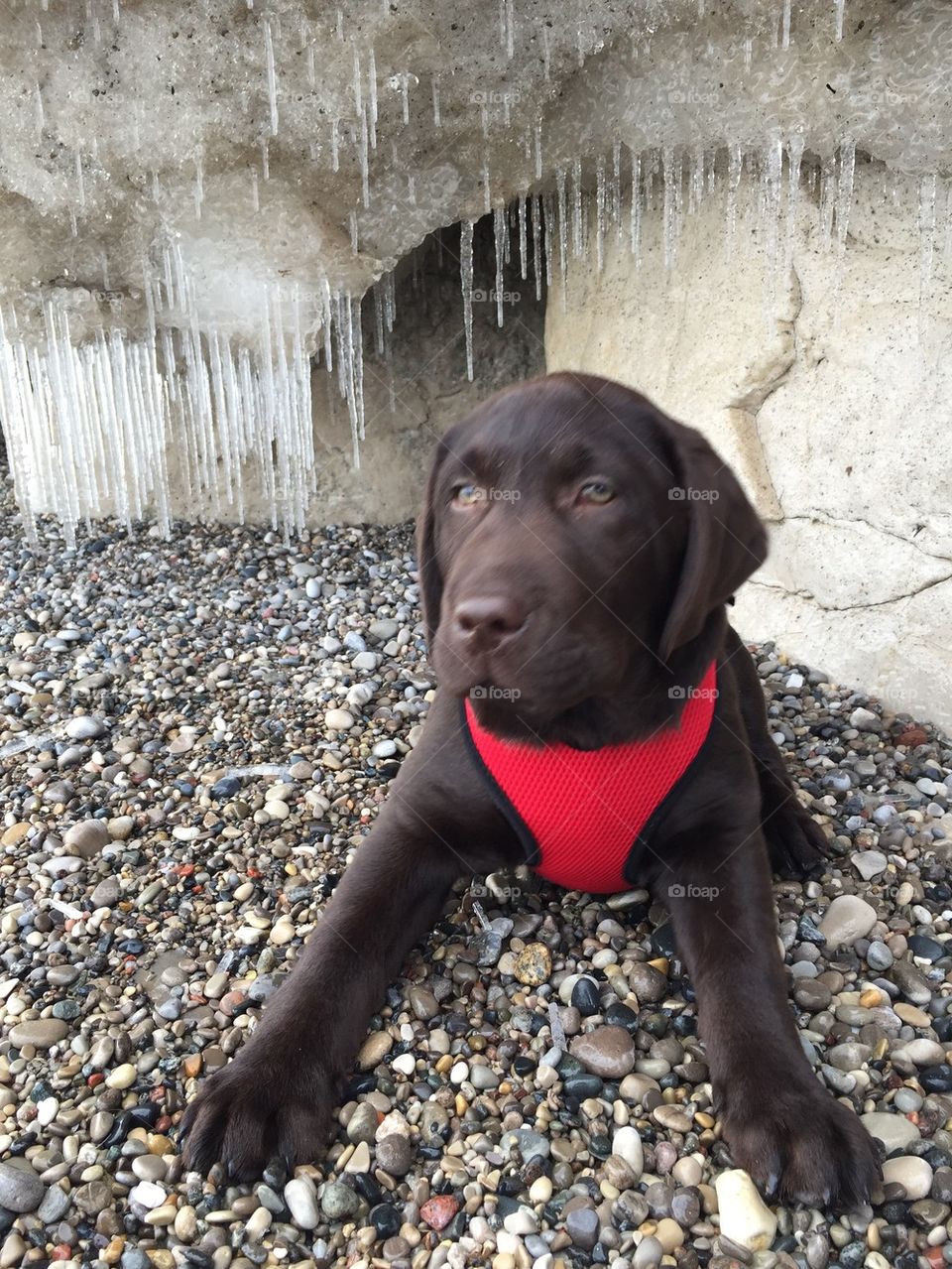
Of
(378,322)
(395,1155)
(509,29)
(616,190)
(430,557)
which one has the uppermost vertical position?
(509,29)

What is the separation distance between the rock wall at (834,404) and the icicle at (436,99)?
3.04 feet

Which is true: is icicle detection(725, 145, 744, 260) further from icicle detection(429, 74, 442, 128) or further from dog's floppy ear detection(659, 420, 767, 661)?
dog's floppy ear detection(659, 420, 767, 661)

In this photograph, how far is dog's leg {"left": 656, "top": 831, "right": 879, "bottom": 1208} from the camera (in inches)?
70.9

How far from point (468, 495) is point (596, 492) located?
307mm

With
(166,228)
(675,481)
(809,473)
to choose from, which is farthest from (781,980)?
(166,228)

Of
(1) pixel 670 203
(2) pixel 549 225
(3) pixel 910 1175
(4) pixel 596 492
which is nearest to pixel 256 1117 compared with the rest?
(3) pixel 910 1175

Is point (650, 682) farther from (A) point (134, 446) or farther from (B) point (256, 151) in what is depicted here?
(A) point (134, 446)

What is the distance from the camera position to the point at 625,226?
4.36 m

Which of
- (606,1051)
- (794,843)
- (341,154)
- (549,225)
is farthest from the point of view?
(549,225)

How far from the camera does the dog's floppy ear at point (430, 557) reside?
235 centimetres

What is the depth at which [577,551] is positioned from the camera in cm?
194

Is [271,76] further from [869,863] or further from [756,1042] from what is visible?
[756,1042]

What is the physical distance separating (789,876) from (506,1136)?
111cm

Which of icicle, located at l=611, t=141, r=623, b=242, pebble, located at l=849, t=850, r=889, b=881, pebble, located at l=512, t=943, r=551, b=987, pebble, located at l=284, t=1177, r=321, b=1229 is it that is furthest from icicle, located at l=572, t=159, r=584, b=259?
pebble, located at l=284, t=1177, r=321, b=1229
